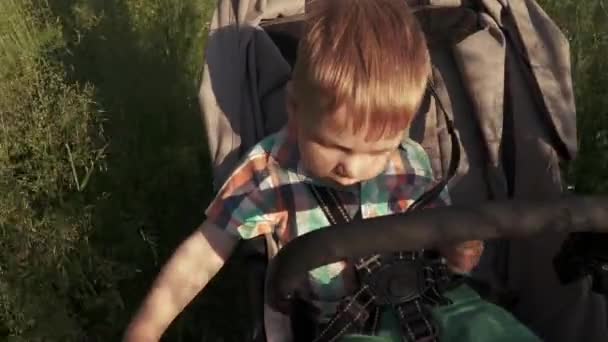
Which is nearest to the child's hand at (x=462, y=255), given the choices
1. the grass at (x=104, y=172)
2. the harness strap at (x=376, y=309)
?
the harness strap at (x=376, y=309)

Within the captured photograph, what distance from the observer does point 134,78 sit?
3.70 m

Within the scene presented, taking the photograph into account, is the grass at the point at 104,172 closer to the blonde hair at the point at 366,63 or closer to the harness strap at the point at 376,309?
the harness strap at the point at 376,309

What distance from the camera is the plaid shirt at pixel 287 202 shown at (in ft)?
7.95

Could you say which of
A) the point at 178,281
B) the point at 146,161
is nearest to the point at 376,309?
the point at 178,281

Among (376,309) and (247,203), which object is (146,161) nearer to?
(247,203)

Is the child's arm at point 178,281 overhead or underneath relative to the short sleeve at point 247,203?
underneath

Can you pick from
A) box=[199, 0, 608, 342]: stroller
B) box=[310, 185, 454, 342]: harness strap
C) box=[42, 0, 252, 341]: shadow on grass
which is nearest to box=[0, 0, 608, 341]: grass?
box=[42, 0, 252, 341]: shadow on grass

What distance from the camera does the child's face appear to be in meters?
2.09

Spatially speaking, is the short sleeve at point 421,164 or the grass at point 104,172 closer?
the short sleeve at point 421,164

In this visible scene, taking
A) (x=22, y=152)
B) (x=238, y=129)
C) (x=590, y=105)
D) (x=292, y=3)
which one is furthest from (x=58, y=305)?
(x=590, y=105)

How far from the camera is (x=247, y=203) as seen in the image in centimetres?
243

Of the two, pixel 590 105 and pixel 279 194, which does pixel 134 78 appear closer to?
pixel 279 194

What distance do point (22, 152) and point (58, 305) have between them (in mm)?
593

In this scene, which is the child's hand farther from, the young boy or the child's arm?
the child's arm
